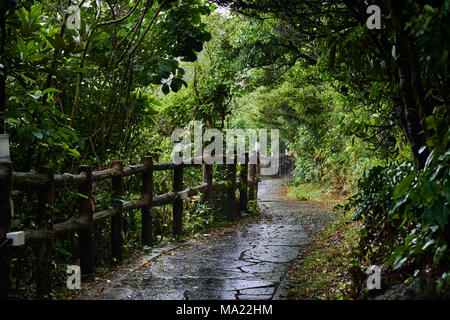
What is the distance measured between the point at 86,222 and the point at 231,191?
4649mm

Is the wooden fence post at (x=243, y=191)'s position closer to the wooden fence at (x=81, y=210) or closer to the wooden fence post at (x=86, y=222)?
the wooden fence at (x=81, y=210)

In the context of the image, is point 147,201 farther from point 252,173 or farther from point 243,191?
point 252,173

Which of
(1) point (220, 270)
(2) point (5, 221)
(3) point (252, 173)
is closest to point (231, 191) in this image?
(3) point (252, 173)

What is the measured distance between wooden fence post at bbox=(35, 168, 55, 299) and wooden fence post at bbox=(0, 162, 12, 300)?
40 cm

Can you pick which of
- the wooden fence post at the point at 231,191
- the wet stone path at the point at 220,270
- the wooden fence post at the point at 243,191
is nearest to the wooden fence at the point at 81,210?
the wet stone path at the point at 220,270

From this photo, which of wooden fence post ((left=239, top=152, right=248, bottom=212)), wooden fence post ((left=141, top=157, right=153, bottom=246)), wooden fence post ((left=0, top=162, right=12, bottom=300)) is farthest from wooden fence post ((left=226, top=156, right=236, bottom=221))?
wooden fence post ((left=0, top=162, right=12, bottom=300))

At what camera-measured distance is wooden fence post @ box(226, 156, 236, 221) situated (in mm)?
8797

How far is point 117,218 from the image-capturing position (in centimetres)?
527

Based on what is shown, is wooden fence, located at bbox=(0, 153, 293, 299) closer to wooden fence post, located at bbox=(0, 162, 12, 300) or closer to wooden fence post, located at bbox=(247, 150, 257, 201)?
wooden fence post, located at bbox=(0, 162, 12, 300)

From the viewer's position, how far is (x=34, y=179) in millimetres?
3615

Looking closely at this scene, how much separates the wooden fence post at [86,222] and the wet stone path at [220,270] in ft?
0.85

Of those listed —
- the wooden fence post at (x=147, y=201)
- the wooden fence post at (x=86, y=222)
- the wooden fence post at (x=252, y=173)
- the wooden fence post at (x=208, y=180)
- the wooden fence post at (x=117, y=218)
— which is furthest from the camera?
the wooden fence post at (x=252, y=173)

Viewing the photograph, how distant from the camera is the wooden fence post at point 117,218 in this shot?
17.1ft
